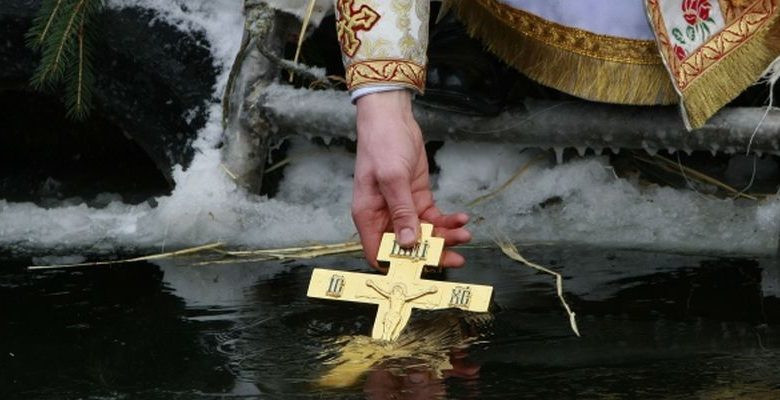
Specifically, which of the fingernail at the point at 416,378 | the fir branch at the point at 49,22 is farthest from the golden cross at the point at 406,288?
the fir branch at the point at 49,22

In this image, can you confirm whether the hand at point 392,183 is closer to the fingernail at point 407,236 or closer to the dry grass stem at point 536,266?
the fingernail at point 407,236

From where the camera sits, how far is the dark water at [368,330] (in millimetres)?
1592

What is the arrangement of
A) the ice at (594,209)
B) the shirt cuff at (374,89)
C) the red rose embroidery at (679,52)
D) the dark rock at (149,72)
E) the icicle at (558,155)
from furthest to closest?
the dark rock at (149,72) < the icicle at (558,155) < the ice at (594,209) < the red rose embroidery at (679,52) < the shirt cuff at (374,89)

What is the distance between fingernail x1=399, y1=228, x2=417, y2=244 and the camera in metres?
1.69

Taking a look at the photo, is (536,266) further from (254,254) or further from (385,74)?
(254,254)

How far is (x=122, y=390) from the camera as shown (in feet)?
5.31

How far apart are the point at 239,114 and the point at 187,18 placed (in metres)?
0.22

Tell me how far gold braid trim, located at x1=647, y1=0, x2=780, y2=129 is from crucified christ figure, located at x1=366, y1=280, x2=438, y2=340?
563mm

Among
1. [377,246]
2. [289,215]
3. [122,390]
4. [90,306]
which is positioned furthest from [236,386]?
[289,215]

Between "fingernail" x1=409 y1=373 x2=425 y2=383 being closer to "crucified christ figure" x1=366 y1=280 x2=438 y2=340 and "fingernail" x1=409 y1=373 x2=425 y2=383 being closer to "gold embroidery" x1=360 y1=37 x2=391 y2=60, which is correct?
"crucified christ figure" x1=366 y1=280 x2=438 y2=340

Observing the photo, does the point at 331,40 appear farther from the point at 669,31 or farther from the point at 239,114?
the point at 669,31

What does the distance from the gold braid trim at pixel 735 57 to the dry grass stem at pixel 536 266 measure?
303mm

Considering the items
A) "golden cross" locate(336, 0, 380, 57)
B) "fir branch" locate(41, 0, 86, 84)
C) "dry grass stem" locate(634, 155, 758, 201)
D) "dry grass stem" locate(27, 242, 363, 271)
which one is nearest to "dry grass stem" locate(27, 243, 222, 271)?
"dry grass stem" locate(27, 242, 363, 271)

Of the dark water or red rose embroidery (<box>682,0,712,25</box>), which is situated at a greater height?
red rose embroidery (<box>682,0,712,25</box>)
